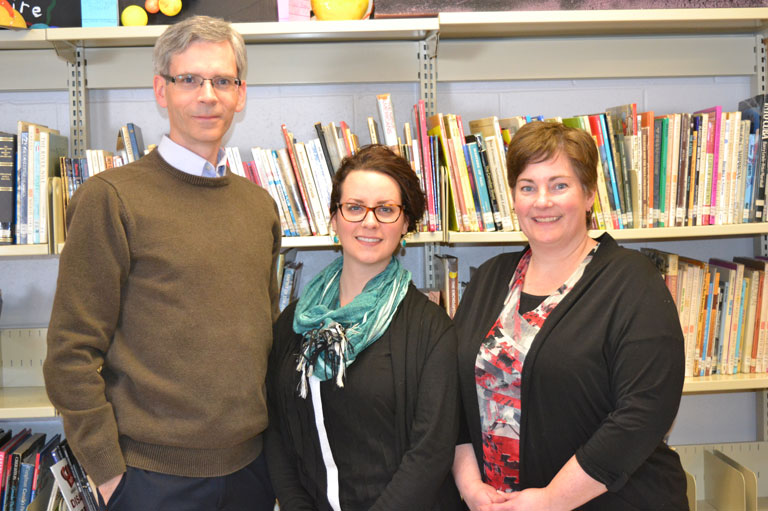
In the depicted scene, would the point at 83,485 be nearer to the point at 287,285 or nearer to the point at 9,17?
the point at 287,285

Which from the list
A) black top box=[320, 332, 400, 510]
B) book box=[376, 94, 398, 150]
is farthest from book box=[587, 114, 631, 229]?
black top box=[320, 332, 400, 510]

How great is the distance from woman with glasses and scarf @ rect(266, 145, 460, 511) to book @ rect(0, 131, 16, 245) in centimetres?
105

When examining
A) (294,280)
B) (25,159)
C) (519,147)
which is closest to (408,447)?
(519,147)

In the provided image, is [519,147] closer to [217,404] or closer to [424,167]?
[424,167]

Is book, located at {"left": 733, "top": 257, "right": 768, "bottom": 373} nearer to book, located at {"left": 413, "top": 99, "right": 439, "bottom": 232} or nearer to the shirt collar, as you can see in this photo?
book, located at {"left": 413, "top": 99, "right": 439, "bottom": 232}

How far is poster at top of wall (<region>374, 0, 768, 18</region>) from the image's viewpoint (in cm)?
207

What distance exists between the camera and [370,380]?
1402 mm

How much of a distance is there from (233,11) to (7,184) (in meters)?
0.87

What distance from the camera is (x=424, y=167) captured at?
2035 millimetres

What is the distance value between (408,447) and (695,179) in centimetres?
132

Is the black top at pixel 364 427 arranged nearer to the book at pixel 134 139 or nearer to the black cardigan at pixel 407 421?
the black cardigan at pixel 407 421

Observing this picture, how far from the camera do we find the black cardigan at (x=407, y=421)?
1.35m

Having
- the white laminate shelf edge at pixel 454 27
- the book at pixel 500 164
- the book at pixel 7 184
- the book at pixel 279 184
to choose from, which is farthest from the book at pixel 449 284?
the book at pixel 7 184

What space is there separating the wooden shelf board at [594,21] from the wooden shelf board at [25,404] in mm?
1666
